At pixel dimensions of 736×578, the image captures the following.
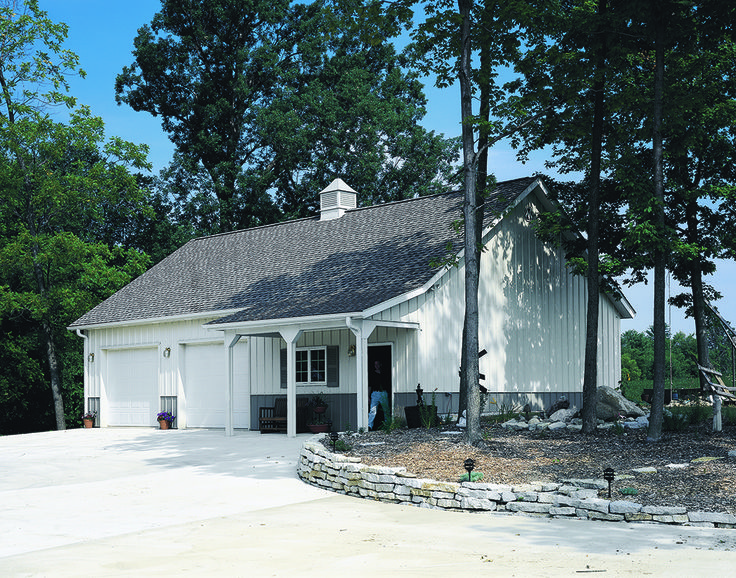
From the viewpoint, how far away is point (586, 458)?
11.4m

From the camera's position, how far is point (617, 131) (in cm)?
1716

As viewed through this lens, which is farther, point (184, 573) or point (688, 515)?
point (688, 515)

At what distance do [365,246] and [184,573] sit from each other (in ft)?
50.1

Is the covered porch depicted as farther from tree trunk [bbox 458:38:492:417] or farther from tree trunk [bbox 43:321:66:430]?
tree trunk [bbox 43:321:66:430]

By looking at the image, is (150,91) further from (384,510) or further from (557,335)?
(384,510)

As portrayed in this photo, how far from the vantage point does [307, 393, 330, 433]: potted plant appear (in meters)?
18.1

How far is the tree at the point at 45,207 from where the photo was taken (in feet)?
88.0

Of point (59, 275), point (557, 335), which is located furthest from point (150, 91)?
point (557, 335)

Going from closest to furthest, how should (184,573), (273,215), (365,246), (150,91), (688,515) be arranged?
(184,573) < (688,515) < (365,246) < (273,215) < (150,91)

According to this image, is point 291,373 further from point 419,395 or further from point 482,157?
point 482,157

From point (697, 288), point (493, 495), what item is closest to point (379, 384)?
point (493, 495)

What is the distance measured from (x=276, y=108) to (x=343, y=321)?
23358mm

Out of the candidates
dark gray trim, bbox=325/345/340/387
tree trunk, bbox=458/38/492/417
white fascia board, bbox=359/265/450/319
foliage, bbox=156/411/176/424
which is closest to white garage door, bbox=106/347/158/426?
foliage, bbox=156/411/176/424

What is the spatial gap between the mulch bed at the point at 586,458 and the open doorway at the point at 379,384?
7.79ft
